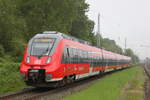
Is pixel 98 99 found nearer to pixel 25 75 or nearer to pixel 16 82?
pixel 25 75

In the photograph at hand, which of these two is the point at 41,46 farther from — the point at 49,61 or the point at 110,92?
the point at 110,92

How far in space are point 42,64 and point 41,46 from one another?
142 cm

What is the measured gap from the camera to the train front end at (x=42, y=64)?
15.5m

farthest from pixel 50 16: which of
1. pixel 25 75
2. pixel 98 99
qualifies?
pixel 98 99

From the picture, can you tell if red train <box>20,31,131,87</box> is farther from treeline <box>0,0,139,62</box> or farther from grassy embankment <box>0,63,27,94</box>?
treeline <box>0,0,139,62</box>

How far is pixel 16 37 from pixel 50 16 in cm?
699

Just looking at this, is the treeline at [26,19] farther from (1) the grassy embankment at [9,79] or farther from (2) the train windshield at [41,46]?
(2) the train windshield at [41,46]

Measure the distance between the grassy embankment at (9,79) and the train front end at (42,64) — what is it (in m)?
1.73

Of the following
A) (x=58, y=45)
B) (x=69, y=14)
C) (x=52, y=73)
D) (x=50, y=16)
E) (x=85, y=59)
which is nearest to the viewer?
(x=52, y=73)

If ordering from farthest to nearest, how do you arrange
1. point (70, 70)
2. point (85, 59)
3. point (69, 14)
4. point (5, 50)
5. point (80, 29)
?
point (80, 29) → point (69, 14) → point (5, 50) → point (85, 59) → point (70, 70)

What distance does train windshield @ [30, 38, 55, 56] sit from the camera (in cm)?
1633

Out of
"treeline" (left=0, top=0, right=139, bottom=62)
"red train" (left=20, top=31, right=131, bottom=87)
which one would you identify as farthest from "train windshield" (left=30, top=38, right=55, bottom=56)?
"treeline" (left=0, top=0, right=139, bottom=62)

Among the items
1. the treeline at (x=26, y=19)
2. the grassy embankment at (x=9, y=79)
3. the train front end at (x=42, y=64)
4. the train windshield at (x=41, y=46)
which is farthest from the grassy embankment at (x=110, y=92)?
the treeline at (x=26, y=19)

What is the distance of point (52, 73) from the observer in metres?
15.4
